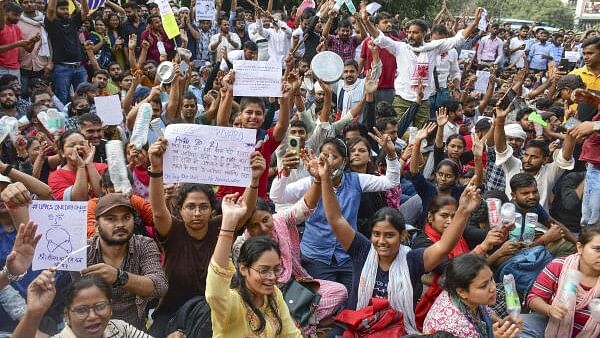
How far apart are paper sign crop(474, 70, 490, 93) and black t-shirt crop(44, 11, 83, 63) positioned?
18.6 feet

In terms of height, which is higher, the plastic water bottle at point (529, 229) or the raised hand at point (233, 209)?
the raised hand at point (233, 209)

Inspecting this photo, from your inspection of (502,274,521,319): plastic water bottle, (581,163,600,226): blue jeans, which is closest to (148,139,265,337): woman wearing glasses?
(502,274,521,319): plastic water bottle

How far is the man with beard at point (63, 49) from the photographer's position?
9.16 metres

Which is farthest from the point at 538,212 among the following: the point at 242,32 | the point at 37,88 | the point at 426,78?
the point at 242,32

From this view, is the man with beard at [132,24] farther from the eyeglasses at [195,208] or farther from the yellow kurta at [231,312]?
the yellow kurta at [231,312]

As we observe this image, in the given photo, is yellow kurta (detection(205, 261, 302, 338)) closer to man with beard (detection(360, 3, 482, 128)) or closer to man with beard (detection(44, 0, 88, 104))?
man with beard (detection(360, 3, 482, 128))

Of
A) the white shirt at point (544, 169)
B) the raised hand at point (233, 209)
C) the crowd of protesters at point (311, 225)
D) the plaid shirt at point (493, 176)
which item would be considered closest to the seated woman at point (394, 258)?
the crowd of protesters at point (311, 225)

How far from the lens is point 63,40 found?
30.1 ft

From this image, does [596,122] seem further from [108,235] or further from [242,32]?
[242,32]

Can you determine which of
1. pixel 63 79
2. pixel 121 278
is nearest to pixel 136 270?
pixel 121 278

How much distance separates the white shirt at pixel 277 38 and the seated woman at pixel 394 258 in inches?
289

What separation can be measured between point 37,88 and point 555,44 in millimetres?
13240

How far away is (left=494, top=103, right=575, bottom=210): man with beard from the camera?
5.87m

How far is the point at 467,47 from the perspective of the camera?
1542 centimetres
